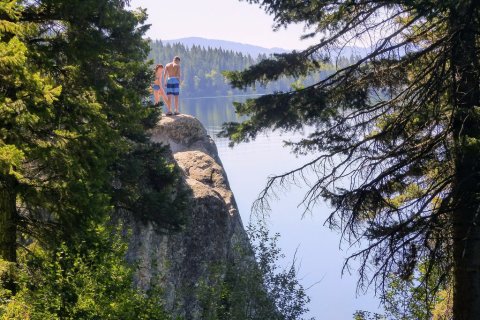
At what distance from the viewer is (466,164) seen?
9.10m

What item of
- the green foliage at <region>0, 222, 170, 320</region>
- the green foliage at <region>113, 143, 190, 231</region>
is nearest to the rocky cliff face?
the green foliage at <region>113, 143, 190, 231</region>

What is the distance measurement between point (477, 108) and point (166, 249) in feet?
42.6

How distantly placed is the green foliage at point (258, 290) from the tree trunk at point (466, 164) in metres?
8.58

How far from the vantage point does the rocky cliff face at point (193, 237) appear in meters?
18.1

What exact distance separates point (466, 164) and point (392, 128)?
3.95 feet

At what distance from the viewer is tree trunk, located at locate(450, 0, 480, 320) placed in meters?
8.53

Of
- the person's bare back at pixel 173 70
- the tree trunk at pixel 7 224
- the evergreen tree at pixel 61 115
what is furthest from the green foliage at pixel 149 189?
the person's bare back at pixel 173 70

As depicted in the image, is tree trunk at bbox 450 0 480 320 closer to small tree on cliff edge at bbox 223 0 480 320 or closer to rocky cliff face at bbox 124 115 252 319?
small tree on cliff edge at bbox 223 0 480 320

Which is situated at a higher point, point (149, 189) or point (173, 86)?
point (173, 86)

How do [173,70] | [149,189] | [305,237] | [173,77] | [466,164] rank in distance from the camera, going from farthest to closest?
[305,237], [173,77], [173,70], [149,189], [466,164]

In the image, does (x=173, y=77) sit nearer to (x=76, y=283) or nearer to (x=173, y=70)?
(x=173, y=70)

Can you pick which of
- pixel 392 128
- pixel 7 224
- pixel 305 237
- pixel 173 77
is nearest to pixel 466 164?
pixel 392 128

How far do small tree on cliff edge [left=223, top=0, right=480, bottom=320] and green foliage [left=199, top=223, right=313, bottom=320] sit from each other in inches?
293

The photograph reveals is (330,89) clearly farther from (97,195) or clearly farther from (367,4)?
(97,195)
